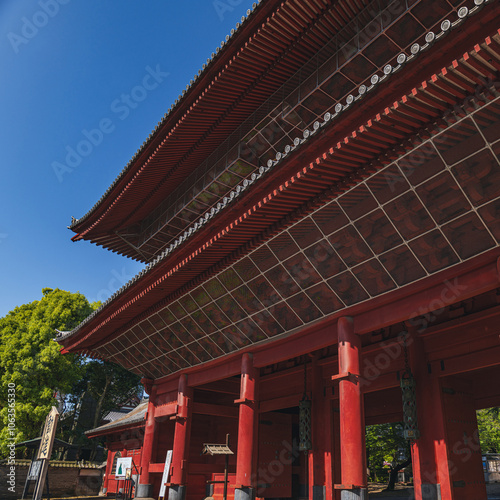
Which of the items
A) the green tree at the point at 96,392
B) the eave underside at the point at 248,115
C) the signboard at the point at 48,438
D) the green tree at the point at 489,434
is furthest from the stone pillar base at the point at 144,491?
the green tree at the point at 489,434

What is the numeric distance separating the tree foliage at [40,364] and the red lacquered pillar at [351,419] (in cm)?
2173

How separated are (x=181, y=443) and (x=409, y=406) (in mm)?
8198

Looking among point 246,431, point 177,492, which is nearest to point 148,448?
point 177,492

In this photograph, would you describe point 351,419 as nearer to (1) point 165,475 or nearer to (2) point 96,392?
(1) point 165,475

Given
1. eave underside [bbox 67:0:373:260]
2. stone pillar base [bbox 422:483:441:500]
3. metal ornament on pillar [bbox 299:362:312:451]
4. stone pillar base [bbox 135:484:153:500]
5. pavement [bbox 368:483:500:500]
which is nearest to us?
stone pillar base [bbox 422:483:441:500]

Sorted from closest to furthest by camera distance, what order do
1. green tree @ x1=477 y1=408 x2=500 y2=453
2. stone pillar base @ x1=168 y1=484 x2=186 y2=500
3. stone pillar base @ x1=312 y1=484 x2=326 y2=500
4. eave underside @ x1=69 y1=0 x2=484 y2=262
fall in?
eave underside @ x1=69 y1=0 x2=484 y2=262 < stone pillar base @ x1=312 y1=484 x2=326 y2=500 < stone pillar base @ x1=168 y1=484 x2=186 y2=500 < green tree @ x1=477 y1=408 x2=500 y2=453

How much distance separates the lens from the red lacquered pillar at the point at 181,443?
14625 mm

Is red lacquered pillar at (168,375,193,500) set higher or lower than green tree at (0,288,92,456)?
lower

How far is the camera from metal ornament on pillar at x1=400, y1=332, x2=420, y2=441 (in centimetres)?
1039

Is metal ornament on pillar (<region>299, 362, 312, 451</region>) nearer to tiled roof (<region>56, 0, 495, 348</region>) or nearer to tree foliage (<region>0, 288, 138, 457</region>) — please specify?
tiled roof (<region>56, 0, 495, 348</region>)

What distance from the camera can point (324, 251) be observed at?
10.0m

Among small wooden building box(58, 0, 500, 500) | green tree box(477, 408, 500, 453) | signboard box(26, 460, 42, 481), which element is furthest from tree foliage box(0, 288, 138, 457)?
green tree box(477, 408, 500, 453)

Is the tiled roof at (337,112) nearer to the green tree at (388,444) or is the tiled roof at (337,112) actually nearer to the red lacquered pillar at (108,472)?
the green tree at (388,444)

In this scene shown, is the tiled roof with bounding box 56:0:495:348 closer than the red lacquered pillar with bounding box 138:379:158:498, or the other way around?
the tiled roof with bounding box 56:0:495:348
